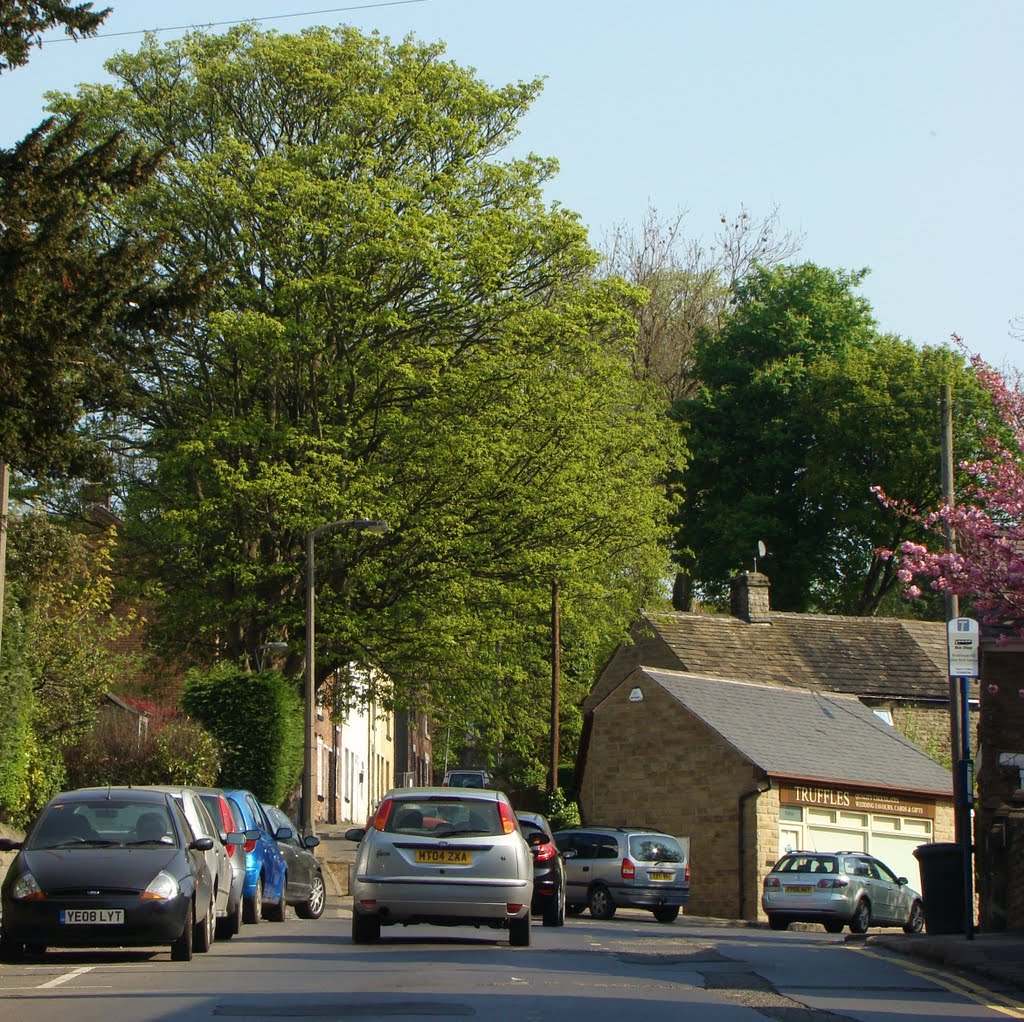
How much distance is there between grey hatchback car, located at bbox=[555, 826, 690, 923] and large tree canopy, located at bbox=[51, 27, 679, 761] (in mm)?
5600

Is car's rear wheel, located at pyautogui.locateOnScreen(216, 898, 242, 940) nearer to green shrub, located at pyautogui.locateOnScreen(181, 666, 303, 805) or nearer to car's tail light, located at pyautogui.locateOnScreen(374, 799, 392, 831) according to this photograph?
car's tail light, located at pyautogui.locateOnScreen(374, 799, 392, 831)

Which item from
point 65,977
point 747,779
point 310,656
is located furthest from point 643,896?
point 65,977

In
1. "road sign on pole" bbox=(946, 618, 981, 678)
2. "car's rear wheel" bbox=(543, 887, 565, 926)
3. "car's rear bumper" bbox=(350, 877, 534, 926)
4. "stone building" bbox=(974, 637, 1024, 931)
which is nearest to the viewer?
"car's rear bumper" bbox=(350, 877, 534, 926)

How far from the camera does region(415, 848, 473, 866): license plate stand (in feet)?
56.1

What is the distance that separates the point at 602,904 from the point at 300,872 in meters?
9.02

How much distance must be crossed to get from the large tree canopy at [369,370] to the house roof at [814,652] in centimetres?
1226

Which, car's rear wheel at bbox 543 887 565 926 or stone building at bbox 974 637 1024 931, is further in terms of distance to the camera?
stone building at bbox 974 637 1024 931

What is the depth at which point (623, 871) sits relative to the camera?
31.3 m

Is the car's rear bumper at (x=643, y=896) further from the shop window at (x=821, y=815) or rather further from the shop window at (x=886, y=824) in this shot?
the shop window at (x=886, y=824)

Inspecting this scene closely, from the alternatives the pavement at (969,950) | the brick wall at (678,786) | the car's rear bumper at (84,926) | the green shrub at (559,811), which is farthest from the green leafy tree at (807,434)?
the car's rear bumper at (84,926)

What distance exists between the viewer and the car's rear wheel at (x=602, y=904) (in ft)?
103

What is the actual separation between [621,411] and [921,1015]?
98.3 ft

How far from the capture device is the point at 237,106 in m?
36.9

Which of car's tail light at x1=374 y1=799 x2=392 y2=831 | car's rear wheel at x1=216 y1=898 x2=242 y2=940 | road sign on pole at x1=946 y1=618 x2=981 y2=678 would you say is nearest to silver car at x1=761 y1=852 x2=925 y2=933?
road sign on pole at x1=946 y1=618 x2=981 y2=678
